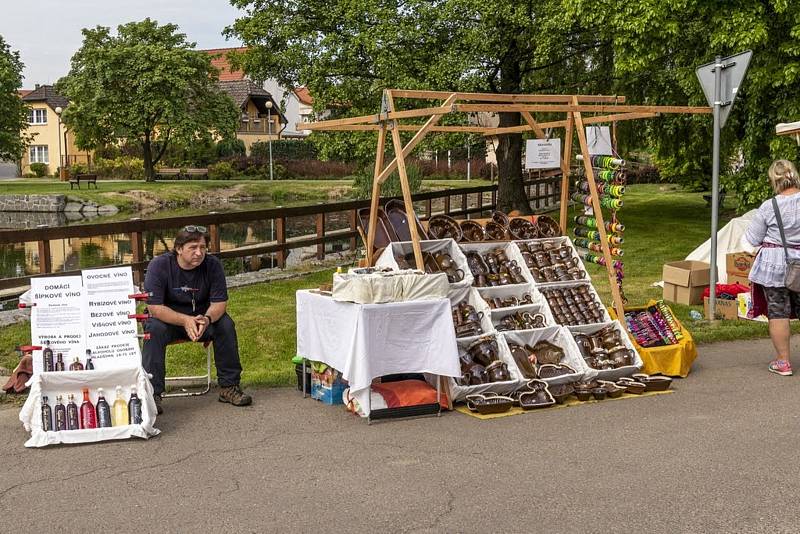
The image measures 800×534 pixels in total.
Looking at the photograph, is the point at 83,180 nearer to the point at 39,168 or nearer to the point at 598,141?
the point at 39,168

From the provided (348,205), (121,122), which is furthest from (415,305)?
(121,122)

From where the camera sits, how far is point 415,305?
715 centimetres

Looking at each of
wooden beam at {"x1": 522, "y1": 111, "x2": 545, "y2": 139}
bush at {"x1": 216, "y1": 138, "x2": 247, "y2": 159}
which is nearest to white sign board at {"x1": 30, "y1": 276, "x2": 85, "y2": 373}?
wooden beam at {"x1": 522, "y1": 111, "x2": 545, "y2": 139}

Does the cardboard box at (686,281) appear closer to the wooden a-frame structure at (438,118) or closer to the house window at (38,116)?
the wooden a-frame structure at (438,118)

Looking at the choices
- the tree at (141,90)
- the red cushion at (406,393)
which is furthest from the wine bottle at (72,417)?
the tree at (141,90)

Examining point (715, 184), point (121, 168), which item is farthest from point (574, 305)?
point (121, 168)

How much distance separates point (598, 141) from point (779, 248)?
2.07 metres

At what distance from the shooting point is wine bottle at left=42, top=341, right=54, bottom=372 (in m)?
6.67

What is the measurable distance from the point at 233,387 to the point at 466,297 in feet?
7.22

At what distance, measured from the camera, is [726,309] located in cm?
1094

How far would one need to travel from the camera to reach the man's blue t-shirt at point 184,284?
23.8 ft

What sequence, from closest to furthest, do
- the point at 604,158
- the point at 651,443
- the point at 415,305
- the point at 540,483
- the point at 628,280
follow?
the point at 540,483, the point at 651,443, the point at 415,305, the point at 604,158, the point at 628,280

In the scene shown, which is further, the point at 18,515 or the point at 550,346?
the point at 550,346

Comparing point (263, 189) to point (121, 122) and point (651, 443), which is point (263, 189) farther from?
point (651, 443)
